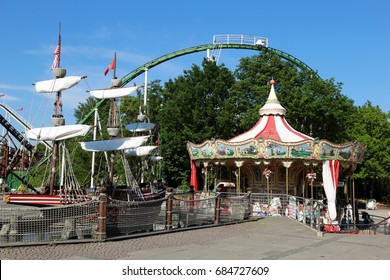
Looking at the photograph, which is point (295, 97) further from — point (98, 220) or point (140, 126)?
point (98, 220)

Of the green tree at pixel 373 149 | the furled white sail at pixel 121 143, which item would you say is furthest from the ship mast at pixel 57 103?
the green tree at pixel 373 149

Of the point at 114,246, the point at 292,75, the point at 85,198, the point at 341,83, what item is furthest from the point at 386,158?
the point at 114,246

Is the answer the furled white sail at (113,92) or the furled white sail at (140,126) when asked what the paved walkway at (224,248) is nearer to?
the furled white sail at (113,92)

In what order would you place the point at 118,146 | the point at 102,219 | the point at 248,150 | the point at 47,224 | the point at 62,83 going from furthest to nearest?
the point at 118,146 < the point at 248,150 < the point at 62,83 < the point at 102,219 < the point at 47,224

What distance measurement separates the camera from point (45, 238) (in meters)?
11.8

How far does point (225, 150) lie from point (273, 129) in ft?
13.3

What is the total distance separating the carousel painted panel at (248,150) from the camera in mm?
24922

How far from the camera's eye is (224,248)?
11836 mm

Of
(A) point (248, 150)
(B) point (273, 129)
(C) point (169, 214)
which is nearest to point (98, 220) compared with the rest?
(C) point (169, 214)

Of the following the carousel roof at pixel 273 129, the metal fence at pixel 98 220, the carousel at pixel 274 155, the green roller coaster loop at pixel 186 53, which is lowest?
the metal fence at pixel 98 220

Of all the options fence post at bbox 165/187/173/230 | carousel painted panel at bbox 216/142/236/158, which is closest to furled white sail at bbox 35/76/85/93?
carousel painted panel at bbox 216/142/236/158

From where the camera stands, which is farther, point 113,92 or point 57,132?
point 113,92

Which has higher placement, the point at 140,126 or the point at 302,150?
the point at 140,126

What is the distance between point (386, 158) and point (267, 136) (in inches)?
945
